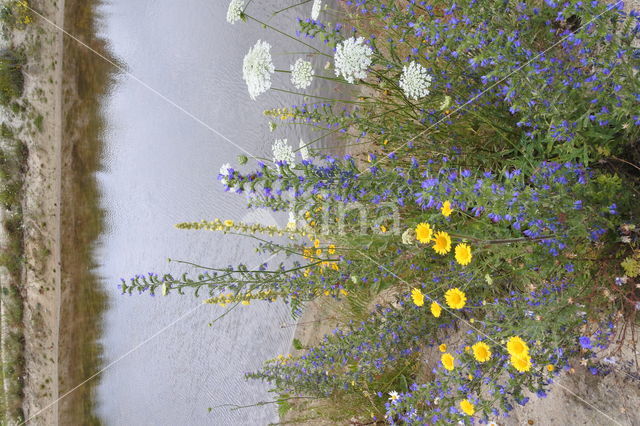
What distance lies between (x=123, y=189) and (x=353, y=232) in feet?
13.7

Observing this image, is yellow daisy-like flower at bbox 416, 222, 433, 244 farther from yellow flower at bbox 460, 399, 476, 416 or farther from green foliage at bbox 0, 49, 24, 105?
green foliage at bbox 0, 49, 24, 105

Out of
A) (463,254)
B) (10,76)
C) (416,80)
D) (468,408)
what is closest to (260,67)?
(416,80)

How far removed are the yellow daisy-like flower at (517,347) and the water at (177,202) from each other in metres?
2.71

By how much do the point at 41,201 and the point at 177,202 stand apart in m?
2.05

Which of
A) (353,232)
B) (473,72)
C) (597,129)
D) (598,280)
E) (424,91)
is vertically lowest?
(598,280)

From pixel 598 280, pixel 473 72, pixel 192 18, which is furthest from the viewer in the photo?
pixel 192 18

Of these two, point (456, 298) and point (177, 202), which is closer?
point (456, 298)

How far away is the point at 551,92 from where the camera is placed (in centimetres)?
159

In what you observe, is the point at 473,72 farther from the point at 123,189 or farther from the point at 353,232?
the point at 123,189

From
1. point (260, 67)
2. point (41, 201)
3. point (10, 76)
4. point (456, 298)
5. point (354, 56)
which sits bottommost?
point (456, 298)

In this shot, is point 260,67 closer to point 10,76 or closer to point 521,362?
point 521,362

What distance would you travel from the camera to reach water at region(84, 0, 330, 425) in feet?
14.3

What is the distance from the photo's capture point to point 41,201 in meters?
5.81

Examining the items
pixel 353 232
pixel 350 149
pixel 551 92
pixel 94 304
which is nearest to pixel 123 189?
pixel 94 304
